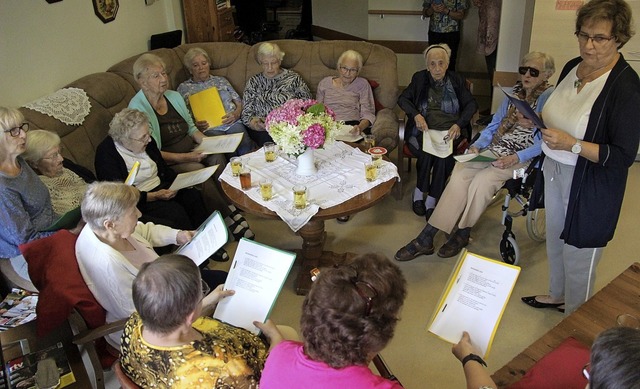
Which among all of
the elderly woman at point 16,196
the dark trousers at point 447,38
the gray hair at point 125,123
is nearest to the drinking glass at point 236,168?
the gray hair at point 125,123

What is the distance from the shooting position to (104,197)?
74.7 inches

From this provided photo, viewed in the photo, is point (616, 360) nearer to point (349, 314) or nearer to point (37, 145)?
point (349, 314)

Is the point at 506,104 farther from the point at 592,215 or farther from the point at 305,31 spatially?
the point at 305,31

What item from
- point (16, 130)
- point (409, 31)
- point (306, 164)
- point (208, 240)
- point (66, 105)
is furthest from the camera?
point (409, 31)

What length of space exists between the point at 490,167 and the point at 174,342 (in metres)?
2.19

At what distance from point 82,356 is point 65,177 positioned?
44.4 inches

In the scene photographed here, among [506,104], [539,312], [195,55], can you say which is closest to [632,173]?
[506,104]

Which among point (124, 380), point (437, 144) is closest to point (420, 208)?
point (437, 144)

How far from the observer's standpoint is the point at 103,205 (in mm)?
1886

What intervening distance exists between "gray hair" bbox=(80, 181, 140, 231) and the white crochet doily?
1340 mm

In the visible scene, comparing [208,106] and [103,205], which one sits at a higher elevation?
[103,205]

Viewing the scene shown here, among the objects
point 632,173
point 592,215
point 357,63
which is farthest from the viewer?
point 632,173

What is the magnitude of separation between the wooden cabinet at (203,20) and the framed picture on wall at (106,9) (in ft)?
2.80

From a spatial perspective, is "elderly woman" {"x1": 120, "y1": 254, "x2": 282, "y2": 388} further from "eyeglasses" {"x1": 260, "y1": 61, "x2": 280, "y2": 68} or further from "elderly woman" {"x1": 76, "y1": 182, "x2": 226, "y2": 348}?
"eyeglasses" {"x1": 260, "y1": 61, "x2": 280, "y2": 68}
